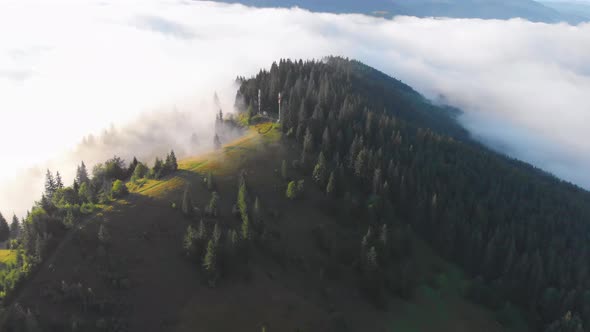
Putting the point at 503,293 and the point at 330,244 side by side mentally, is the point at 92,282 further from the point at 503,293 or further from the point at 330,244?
the point at 503,293

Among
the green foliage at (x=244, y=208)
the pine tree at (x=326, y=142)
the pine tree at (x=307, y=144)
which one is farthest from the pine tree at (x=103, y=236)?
the pine tree at (x=326, y=142)

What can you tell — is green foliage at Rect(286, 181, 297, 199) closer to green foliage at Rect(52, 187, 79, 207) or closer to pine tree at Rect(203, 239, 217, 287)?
pine tree at Rect(203, 239, 217, 287)

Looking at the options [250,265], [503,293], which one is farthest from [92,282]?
[503,293]

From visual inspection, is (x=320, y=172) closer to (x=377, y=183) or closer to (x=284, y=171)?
(x=284, y=171)

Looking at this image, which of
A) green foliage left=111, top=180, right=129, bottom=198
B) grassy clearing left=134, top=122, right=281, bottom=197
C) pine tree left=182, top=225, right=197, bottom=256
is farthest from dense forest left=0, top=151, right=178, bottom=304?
pine tree left=182, top=225, right=197, bottom=256

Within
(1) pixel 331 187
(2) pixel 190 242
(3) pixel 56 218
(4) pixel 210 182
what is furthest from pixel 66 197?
(1) pixel 331 187

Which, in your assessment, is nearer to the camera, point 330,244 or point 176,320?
point 176,320
